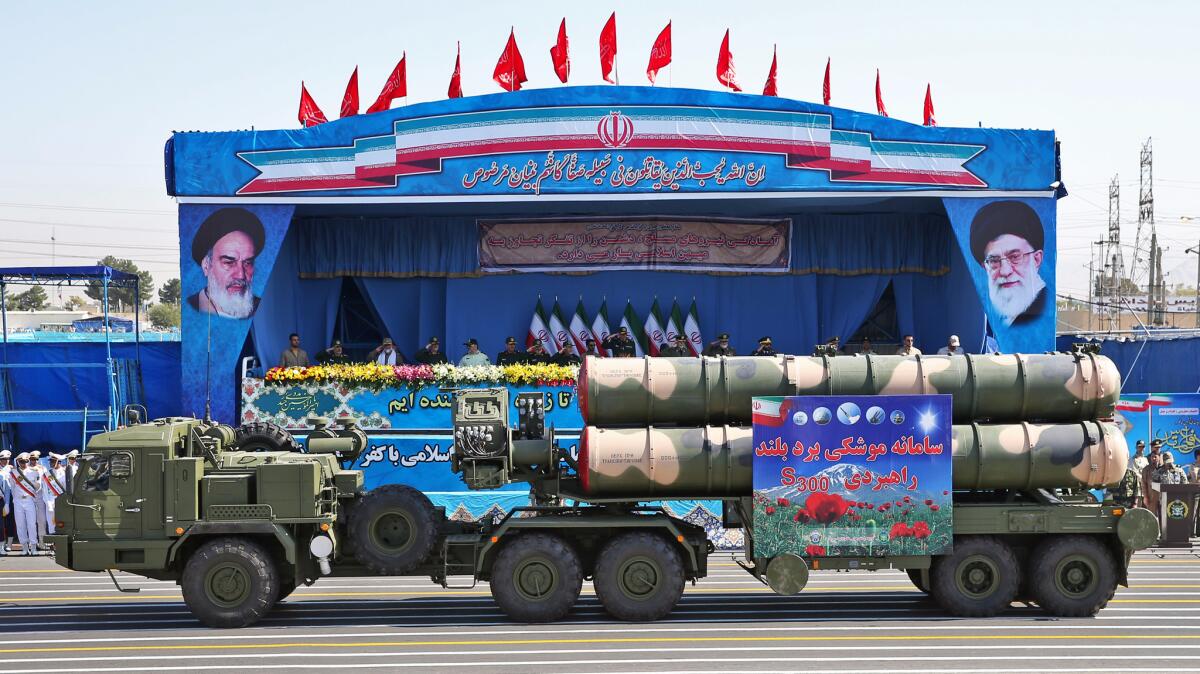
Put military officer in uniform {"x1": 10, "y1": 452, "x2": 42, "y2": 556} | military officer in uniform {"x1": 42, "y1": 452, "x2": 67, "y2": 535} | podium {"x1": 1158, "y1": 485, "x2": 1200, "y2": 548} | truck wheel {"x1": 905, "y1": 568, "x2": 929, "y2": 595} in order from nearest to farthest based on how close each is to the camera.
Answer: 1. truck wheel {"x1": 905, "y1": 568, "x2": 929, "y2": 595}
2. podium {"x1": 1158, "y1": 485, "x2": 1200, "y2": 548}
3. military officer in uniform {"x1": 10, "y1": 452, "x2": 42, "y2": 556}
4. military officer in uniform {"x1": 42, "y1": 452, "x2": 67, "y2": 535}

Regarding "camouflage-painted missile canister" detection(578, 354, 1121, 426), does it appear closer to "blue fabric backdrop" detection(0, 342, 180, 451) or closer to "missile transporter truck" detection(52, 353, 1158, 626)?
"missile transporter truck" detection(52, 353, 1158, 626)

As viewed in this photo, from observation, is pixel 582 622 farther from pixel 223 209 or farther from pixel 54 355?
pixel 54 355

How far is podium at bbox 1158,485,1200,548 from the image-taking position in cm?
2236

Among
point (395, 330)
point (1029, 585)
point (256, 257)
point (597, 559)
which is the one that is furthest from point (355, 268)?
point (1029, 585)

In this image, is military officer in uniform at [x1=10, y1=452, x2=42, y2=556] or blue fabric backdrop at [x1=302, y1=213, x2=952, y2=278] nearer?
military officer in uniform at [x1=10, y1=452, x2=42, y2=556]

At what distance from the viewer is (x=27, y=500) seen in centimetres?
2320

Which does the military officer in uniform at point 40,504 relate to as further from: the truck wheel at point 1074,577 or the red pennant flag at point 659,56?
the truck wheel at point 1074,577

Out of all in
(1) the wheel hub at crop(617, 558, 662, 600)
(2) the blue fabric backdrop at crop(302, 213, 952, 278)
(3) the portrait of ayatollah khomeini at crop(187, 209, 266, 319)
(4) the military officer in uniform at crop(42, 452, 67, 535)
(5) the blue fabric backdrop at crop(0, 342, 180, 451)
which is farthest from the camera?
(2) the blue fabric backdrop at crop(302, 213, 952, 278)

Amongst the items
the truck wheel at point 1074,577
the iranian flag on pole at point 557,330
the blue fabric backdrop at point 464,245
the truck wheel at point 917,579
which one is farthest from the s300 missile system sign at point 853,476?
the iranian flag on pole at point 557,330

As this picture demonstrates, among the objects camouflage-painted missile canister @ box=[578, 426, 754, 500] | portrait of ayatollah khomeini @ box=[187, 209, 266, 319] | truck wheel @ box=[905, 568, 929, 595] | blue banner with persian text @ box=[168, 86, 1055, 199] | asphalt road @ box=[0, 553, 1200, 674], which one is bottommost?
asphalt road @ box=[0, 553, 1200, 674]

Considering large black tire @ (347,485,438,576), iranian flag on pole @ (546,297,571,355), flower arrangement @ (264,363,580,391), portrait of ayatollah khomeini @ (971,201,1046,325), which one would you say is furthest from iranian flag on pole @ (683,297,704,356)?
large black tire @ (347,485,438,576)

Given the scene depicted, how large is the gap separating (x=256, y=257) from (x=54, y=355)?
570cm

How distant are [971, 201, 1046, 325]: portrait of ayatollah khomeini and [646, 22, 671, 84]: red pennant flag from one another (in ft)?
24.3

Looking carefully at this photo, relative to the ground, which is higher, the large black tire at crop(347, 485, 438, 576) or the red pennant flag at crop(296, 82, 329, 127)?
the red pennant flag at crop(296, 82, 329, 127)
